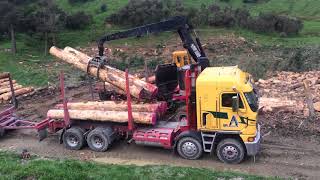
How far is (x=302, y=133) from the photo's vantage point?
58.9ft

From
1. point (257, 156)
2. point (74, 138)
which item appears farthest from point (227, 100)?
point (74, 138)

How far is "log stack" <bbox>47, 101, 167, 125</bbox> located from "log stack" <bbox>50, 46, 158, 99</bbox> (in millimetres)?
467

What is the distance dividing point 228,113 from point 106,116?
4.40 metres

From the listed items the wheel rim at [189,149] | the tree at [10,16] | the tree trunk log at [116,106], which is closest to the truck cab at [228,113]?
the wheel rim at [189,149]

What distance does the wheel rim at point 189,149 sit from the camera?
15.6 meters

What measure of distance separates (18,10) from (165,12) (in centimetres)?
1486

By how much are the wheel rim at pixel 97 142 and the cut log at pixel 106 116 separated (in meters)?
0.67

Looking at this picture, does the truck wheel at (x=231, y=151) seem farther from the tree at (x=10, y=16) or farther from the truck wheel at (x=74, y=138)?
the tree at (x=10, y=16)

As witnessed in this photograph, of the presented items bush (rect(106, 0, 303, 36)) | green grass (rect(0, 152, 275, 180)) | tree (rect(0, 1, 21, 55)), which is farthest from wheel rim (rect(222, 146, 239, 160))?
bush (rect(106, 0, 303, 36))

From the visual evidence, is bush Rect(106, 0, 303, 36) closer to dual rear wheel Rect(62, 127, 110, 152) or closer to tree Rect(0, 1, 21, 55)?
tree Rect(0, 1, 21, 55)

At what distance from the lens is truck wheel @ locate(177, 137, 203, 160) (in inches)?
613

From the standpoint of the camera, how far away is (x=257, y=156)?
15992 mm

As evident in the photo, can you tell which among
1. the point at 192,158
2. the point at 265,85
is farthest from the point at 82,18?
the point at 192,158

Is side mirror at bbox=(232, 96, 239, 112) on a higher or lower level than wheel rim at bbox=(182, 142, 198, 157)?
higher
